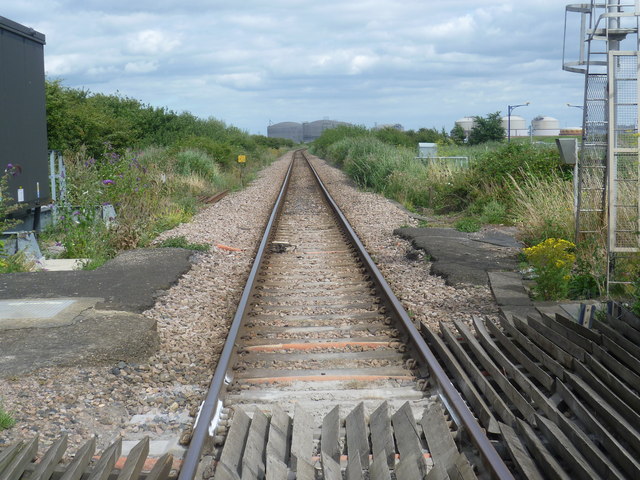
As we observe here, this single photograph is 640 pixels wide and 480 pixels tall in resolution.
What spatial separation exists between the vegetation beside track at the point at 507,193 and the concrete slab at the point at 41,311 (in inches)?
210

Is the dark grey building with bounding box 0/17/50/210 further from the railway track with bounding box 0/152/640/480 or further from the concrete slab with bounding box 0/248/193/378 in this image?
the railway track with bounding box 0/152/640/480

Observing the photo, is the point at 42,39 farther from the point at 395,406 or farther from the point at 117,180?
the point at 395,406

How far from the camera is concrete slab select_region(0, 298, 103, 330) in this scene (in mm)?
7188

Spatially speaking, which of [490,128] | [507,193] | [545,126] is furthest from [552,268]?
[545,126]

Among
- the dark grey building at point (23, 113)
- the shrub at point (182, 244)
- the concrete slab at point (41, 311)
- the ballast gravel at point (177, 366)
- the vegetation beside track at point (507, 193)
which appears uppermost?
the dark grey building at point (23, 113)

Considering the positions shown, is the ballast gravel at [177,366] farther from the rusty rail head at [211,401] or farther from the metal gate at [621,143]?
the metal gate at [621,143]

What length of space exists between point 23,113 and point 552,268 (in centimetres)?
963

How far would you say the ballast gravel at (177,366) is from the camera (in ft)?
16.2

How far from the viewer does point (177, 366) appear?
6.21 m

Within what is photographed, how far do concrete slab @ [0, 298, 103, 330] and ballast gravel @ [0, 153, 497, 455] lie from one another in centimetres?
79

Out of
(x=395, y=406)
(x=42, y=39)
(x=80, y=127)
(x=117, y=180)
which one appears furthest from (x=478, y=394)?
(x=80, y=127)

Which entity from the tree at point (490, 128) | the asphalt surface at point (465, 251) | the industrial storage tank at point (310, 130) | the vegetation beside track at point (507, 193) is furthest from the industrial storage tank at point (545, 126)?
the industrial storage tank at point (310, 130)

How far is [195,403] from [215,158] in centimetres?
2927

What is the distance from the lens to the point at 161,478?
156 inches
